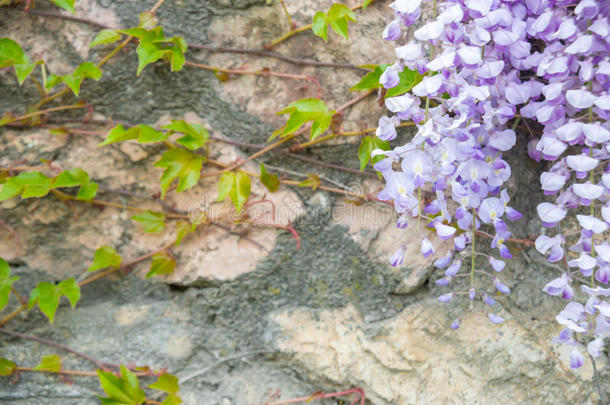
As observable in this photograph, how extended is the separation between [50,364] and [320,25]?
0.95 metres

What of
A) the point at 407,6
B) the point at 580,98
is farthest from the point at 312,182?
the point at 580,98

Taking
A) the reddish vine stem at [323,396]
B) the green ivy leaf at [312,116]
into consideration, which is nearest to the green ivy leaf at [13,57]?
the green ivy leaf at [312,116]

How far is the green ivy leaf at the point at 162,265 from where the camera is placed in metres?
1.29

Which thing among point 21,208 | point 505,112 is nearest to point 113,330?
point 21,208

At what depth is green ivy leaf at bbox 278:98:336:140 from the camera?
45.1 inches

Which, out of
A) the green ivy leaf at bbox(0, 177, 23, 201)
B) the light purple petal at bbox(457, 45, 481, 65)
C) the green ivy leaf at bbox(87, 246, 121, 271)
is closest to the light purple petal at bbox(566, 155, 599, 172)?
the light purple petal at bbox(457, 45, 481, 65)

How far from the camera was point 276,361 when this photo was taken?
1.30m

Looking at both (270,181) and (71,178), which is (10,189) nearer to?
(71,178)

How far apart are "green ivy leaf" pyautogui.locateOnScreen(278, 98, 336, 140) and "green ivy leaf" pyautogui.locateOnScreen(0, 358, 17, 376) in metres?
0.81

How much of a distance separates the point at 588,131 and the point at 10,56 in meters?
1.14

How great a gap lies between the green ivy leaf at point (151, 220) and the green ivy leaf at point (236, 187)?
17 centimetres

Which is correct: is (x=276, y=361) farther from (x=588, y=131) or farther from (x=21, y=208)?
(x=588, y=131)

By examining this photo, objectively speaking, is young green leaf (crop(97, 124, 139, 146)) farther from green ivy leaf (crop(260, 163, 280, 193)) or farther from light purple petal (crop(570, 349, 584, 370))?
light purple petal (crop(570, 349, 584, 370))

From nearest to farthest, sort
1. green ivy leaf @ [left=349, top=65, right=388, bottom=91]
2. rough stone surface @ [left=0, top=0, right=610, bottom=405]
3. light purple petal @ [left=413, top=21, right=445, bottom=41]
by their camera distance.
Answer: light purple petal @ [left=413, top=21, right=445, bottom=41]
green ivy leaf @ [left=349, top=65, right=388, bottom=91]
rough stone surface @ [left=0, top=0, right=610, bottom=405]
